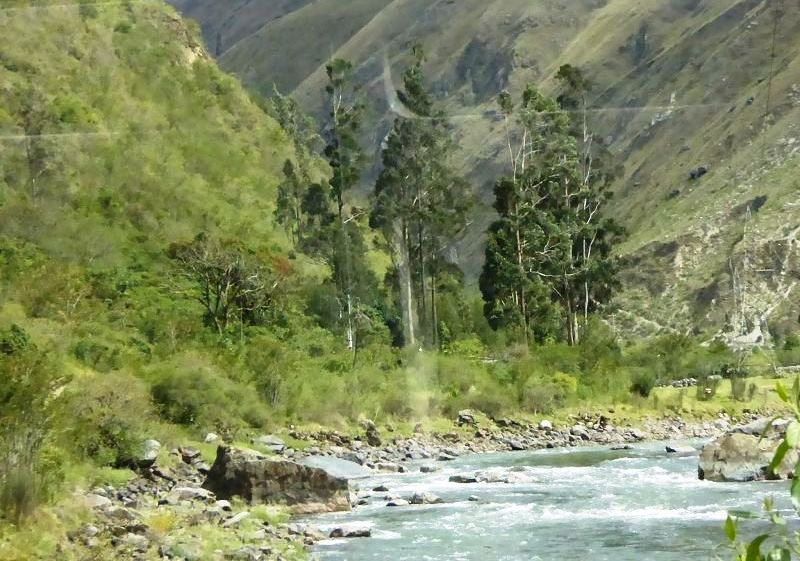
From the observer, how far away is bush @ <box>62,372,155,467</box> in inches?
836

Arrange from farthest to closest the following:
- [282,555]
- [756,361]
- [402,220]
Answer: [756,361] < [402,220] < [282,555]

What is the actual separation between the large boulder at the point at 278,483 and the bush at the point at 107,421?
2.02m

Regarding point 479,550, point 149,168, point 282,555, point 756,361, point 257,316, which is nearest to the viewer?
point 282,555

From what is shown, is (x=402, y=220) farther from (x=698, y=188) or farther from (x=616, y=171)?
(x=698, y=188)

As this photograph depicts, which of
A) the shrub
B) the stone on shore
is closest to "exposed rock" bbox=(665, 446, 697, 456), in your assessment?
the stone on shore

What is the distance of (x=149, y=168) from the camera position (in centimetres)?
6209

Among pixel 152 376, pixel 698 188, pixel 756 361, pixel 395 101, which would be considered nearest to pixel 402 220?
pixel 395 101

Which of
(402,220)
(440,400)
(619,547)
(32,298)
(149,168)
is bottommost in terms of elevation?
(619,547)

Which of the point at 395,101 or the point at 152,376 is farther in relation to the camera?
the point at 395,101

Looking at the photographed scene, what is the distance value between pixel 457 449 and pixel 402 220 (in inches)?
946

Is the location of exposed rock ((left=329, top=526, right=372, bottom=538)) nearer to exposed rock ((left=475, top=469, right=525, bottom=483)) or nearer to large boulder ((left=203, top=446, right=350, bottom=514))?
large boulder ((left=203, top=446, right=350, bottom=514))

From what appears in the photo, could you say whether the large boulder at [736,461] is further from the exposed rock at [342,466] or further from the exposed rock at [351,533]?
the exposed rock at [351,533]

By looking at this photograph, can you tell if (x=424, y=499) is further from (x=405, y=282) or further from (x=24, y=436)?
(x=405, y=282)

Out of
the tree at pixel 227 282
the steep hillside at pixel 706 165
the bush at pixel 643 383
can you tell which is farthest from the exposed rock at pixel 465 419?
the steep hillside at pixel 706 165
